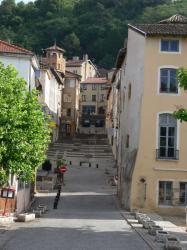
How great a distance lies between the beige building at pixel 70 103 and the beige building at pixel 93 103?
1249 centimetres

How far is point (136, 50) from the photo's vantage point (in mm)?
43875

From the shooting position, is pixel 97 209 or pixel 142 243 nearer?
pixel 142 243

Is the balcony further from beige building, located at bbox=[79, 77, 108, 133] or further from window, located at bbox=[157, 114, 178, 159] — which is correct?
beige building, located at bbox=[79, 77, 108, 133]

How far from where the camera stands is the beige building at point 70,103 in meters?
118

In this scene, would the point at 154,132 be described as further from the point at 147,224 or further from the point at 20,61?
the point at 147,224

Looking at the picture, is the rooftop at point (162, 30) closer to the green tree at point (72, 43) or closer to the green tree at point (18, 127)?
the green tree at point (18, 127)

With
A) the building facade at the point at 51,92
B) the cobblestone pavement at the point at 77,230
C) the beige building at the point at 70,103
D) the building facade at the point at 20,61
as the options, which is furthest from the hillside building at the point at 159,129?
the beige building at the point at 70,103

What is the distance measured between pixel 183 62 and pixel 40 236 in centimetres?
2061

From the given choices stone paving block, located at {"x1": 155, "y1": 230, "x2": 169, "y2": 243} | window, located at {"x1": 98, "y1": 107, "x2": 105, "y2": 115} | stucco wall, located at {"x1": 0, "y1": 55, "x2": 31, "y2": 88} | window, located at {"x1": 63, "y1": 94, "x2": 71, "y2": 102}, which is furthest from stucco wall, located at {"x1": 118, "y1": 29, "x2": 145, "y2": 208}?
window, located at {"x1": 98, "y1": 107, "x2": 105, "y2": 115}

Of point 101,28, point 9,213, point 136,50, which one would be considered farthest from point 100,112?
point 9,213

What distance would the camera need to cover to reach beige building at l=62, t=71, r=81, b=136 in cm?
11831

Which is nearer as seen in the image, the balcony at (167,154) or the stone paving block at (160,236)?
the stone paving block at (160,236)

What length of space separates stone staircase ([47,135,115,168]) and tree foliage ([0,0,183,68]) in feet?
179

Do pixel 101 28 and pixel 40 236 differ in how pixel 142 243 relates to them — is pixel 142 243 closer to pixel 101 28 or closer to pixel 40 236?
pixel 40 236
